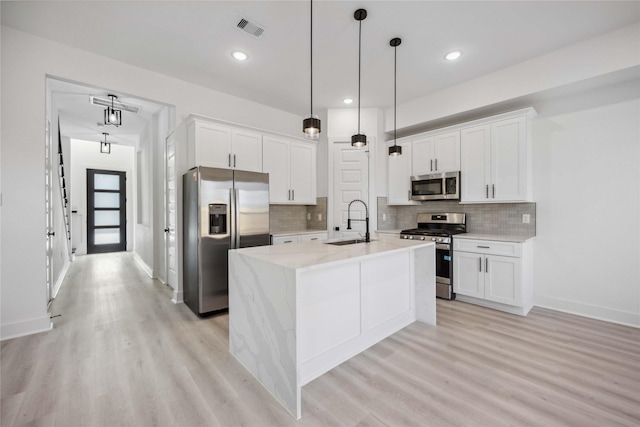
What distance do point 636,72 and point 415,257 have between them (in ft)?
9.45

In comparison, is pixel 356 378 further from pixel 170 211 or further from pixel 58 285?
pixel 58 285

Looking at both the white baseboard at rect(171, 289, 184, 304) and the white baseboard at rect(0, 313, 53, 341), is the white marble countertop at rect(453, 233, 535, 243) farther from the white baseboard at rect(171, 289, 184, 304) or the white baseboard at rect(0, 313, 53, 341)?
the white baseboard at rect(0, 313, 53, 341)

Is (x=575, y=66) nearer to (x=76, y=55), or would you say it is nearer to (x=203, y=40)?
(x=203, y=40)

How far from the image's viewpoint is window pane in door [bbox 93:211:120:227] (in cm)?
791

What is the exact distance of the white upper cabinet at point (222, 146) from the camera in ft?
11.5

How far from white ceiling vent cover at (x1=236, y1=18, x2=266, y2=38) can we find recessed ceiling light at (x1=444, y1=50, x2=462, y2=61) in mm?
2072

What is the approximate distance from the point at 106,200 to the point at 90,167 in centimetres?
99

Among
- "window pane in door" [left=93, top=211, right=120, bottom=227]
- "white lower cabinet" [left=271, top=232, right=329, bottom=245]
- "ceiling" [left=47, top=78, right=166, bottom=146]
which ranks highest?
"ceiling" [left=47, top=78, right=166, bottom=146]

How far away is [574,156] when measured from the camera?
328cm

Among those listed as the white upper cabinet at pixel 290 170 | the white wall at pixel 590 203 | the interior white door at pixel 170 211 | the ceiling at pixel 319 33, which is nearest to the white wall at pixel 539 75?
the ceiling at pixel 319 33

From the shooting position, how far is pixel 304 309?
6.48ft

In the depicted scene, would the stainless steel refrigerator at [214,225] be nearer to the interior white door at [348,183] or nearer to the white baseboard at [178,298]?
the white baseboard at [178,298]

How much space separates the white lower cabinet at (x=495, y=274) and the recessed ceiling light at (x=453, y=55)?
223 cm

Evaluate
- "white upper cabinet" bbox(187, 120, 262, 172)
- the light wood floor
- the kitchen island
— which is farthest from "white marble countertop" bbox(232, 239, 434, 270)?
"white upper cabinet" bbox(187, 120, 262, 172)
